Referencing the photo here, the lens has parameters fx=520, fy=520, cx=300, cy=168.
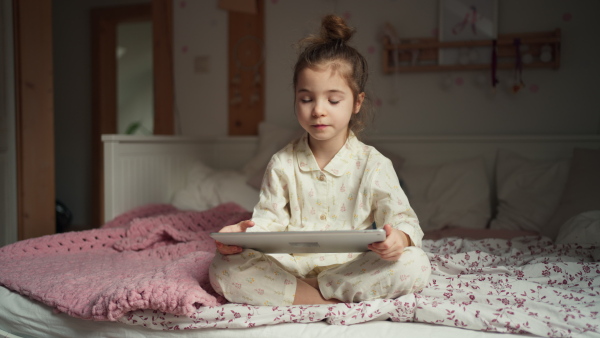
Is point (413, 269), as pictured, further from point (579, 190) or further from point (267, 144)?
point (267, 144)

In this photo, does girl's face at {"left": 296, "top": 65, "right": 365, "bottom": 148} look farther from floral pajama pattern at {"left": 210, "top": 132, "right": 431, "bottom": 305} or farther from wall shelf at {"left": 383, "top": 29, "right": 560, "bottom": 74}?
wall shelf at {"left": 383, "top": 29, "right": 560, "bottom": 74}

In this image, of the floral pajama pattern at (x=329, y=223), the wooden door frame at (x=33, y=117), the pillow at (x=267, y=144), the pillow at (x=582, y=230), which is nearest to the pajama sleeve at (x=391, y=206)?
the floral pajama pattern at (x=329, y=223)

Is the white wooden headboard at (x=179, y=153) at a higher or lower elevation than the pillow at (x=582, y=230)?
higher

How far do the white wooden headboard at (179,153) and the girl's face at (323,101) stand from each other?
117 centimetres

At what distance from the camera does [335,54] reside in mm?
1239

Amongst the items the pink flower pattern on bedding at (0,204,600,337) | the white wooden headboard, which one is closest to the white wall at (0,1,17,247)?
the white wooden headboard

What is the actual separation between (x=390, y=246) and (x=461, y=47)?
5.87ft

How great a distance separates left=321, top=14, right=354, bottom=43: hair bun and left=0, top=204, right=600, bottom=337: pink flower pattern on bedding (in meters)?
0.63

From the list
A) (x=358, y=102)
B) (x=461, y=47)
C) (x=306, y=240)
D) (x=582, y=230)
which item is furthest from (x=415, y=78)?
(x=306, y=240)

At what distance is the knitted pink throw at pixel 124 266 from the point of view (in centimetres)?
110

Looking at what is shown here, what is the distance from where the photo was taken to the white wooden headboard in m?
2.17

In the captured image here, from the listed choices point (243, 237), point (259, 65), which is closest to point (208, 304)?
point (243, 237)

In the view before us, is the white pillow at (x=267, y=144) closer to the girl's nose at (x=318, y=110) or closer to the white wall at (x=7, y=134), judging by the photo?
the white wall at (x=7, y=134)

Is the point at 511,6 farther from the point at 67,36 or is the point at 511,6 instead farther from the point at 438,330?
the point at 67,36
